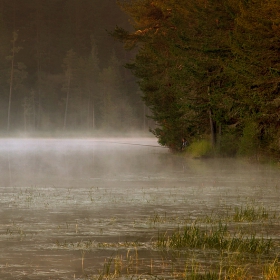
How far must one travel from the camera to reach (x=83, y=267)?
955 centimetres

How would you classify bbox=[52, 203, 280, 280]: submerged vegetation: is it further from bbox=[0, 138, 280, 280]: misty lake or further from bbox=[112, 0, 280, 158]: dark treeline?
bbox=[112, 0, 280, 158]: dark treeline

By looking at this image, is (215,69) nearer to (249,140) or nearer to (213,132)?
(213,132)

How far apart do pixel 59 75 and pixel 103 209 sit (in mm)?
132090

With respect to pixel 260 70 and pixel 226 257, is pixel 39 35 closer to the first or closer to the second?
pixel 260 70

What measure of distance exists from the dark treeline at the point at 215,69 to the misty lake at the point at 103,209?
284 cm

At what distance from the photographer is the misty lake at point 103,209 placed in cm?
1002

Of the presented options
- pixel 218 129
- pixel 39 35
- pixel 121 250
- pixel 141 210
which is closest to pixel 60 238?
pixel 121 250

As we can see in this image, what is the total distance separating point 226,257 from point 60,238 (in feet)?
9.82

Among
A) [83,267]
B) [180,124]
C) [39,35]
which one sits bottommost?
[83,267]

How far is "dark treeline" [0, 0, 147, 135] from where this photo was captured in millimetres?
127938

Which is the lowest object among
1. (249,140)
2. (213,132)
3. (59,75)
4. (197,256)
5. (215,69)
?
(197,256)

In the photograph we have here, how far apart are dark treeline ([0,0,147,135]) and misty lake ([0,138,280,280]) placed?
97.4 metres

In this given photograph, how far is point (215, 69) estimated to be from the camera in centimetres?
3691

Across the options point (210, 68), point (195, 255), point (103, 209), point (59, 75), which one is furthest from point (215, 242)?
point (59, 75)
